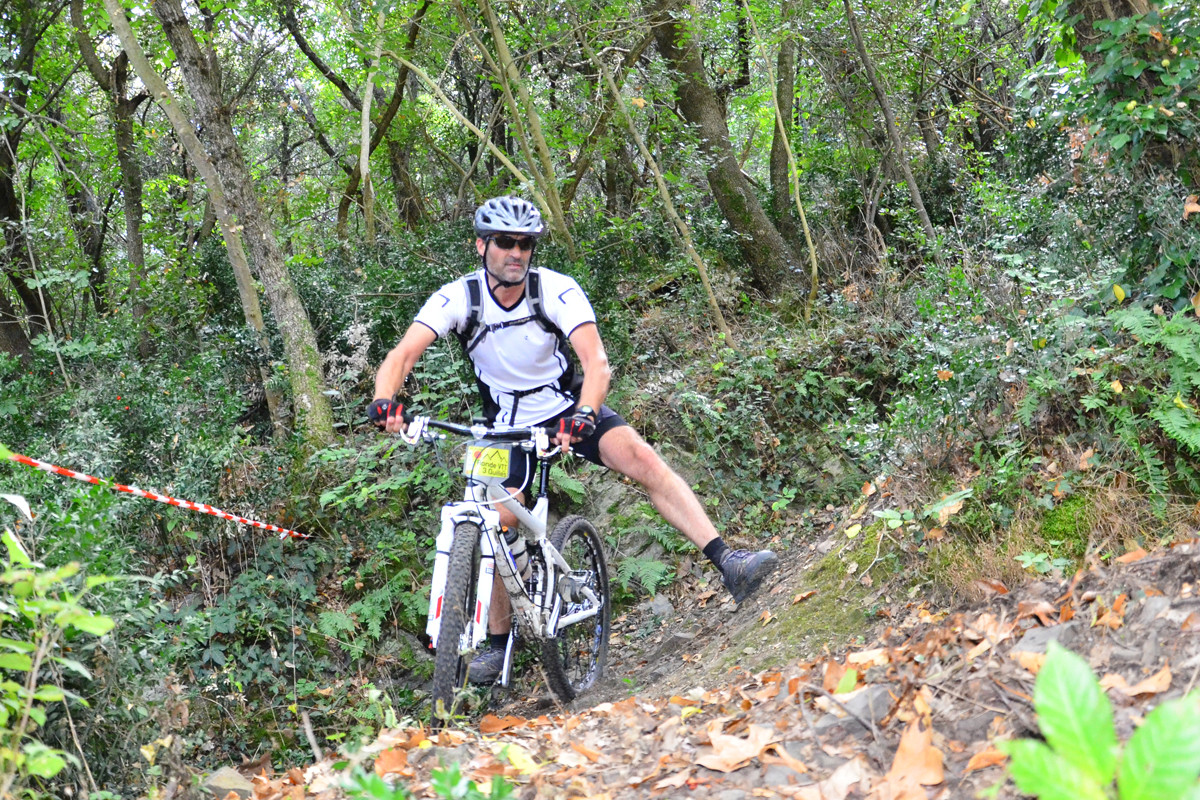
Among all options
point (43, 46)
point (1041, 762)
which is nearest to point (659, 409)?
point (1041, 762)

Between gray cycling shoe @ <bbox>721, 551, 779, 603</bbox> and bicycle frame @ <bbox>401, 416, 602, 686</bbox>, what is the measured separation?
86 cm

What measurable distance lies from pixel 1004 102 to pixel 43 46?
13.7 m

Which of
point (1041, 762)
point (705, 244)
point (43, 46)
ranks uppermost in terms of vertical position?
point (43, 46)

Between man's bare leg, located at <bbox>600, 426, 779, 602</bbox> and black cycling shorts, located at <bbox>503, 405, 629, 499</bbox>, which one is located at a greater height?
black cycling shorts, located at <bbox>503, 405, 629, 499</bbox>

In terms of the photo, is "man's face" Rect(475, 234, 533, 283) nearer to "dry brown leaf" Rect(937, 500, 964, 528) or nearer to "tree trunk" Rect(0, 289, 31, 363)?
"dry brown leaf" Rect(937, 500, 964, 528)

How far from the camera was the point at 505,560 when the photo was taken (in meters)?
4.68

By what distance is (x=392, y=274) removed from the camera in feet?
34.3

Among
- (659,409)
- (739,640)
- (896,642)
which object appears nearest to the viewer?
(896,642)

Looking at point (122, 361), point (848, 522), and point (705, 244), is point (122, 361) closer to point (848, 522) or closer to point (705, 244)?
point (705, 244)

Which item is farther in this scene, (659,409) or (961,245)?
(659,409)

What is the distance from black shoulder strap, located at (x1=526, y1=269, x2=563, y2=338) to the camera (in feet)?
16.2

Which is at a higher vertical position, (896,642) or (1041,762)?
(1041,762)

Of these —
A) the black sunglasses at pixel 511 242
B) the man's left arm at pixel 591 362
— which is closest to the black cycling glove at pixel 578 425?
the man's left arm at pixel 591 362

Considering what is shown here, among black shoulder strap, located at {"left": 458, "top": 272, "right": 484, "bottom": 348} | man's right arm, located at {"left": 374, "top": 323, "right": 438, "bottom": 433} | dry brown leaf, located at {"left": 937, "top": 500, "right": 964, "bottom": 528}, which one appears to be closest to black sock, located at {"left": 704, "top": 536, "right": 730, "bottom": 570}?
dry brown leaf, located at {"left": 937, "top": 500, "right": 964, "bottom": 528}
